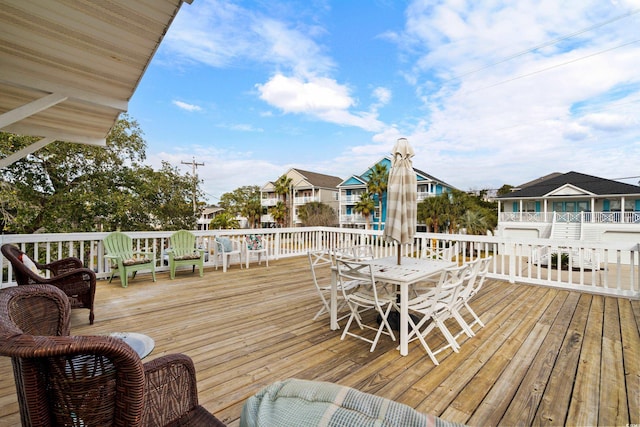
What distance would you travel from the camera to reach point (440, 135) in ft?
48.1

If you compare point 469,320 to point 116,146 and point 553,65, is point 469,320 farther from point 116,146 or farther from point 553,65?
point 116,146

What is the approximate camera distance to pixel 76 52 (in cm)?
284

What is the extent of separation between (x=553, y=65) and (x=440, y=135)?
16.8ft

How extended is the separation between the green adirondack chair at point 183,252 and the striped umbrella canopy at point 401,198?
4151 mm

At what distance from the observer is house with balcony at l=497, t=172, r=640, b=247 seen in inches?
773

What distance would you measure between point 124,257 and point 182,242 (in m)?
1.10

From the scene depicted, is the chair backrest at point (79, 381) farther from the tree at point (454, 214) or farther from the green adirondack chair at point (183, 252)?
the tree at point (454, 214)

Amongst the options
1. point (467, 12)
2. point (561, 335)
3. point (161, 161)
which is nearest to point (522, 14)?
point (467, 12)

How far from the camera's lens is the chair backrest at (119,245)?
5.31 meters

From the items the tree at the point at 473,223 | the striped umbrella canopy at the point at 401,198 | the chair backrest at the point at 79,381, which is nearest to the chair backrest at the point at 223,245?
the striped umbrella canopy at the point at 401,198

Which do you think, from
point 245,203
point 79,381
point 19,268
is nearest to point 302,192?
point 245,203

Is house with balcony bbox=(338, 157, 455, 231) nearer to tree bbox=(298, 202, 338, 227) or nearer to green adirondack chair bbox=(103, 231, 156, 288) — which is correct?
tree bbox=(298, 202, 338, 227)

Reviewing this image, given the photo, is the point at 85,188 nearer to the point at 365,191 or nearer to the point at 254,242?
the point at 254,242

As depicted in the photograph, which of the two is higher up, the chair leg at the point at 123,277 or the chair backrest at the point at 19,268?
the chair backrest at the point at 19,268
